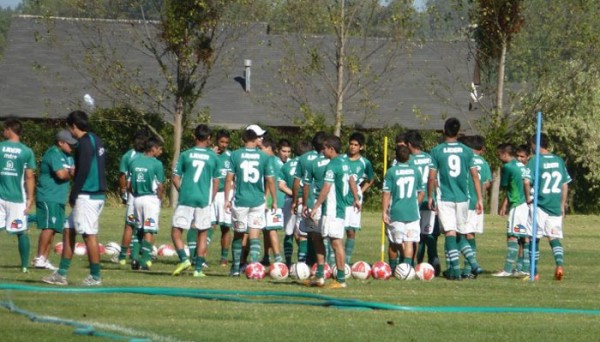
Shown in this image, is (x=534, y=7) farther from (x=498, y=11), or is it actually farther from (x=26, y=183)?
(x=26, y=183)

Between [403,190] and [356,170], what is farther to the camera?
[356,170]

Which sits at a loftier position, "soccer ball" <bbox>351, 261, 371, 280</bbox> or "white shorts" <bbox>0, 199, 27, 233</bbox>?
"white shorts" <bbox>0, 199, 27, 233</bbox>

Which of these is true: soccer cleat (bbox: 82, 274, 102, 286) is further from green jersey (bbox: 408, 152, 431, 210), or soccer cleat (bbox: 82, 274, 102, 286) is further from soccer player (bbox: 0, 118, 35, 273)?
green jersey (bbox: 408, 152, 431, 210)

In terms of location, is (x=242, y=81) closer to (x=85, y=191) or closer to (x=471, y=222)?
(x=471, y=222)

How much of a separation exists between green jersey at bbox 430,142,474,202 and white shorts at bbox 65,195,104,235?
5866 millimetres

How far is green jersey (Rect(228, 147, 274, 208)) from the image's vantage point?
63.6ft

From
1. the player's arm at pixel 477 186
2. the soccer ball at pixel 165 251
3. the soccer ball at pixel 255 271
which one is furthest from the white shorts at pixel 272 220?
the soccer ball at pixel 165 251

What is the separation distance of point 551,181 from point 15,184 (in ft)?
25.4

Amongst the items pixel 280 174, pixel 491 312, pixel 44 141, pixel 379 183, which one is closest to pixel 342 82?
pixel 379 183

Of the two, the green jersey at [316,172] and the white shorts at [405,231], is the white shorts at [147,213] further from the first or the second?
the white shorts at [405,231]

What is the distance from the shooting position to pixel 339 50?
2002 inches

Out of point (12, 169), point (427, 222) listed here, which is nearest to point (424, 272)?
point (427, 222)

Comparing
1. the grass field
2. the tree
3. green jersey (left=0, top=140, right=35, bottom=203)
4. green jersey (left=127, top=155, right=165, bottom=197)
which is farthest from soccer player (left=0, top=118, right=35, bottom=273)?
the tree

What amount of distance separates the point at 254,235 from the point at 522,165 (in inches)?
179
